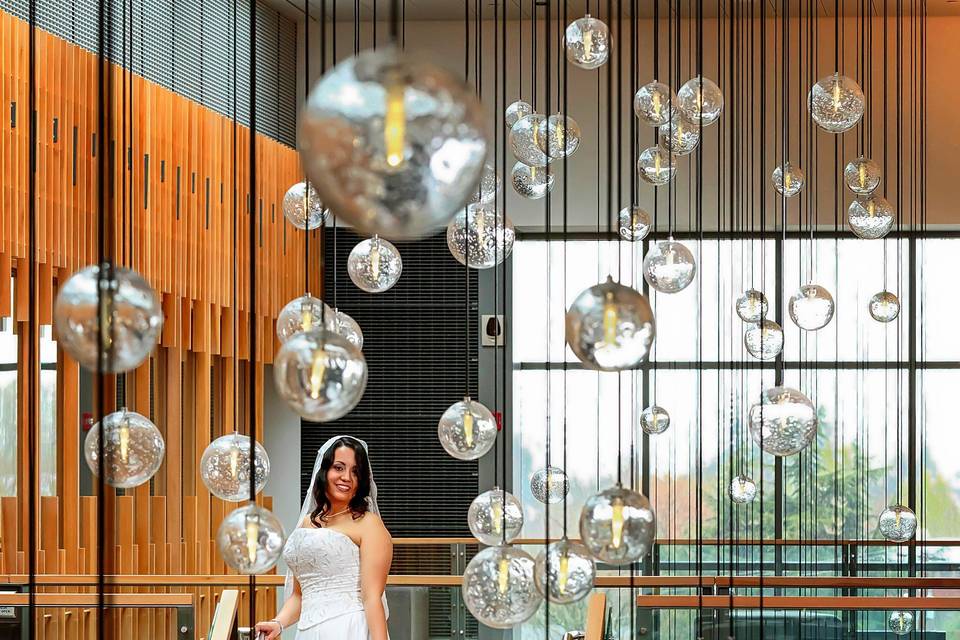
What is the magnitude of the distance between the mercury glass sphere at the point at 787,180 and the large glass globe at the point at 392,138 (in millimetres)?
4357

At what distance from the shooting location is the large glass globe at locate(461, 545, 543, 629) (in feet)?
8.27

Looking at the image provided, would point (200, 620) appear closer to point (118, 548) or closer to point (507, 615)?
point (118, 548)

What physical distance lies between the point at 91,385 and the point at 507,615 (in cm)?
687

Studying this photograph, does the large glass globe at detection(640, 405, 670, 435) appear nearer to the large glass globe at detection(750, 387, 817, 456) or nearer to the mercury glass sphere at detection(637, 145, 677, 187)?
the mercury glass sphere at detection(637, 145, 677, 187)

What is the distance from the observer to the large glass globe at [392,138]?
1.31 meters

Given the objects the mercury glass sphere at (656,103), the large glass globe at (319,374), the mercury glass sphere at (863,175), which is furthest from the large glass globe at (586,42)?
the large glass globe at (319,374)

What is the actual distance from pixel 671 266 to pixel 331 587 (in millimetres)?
2318

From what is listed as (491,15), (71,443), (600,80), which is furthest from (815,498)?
(71,443)

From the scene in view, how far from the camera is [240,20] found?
435 inches

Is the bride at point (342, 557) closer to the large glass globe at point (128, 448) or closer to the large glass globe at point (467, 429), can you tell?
the large glass globe at point (467, 429)

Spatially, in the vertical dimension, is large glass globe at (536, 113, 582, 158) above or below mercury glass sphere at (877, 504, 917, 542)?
above

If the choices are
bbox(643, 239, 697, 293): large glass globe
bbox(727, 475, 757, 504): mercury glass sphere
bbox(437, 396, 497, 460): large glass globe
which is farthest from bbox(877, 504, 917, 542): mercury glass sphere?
bbox(437, 396, 497, 460): large glass globe

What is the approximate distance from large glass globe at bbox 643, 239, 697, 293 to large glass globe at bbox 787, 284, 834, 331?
90 cm

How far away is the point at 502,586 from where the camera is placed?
252 cm
